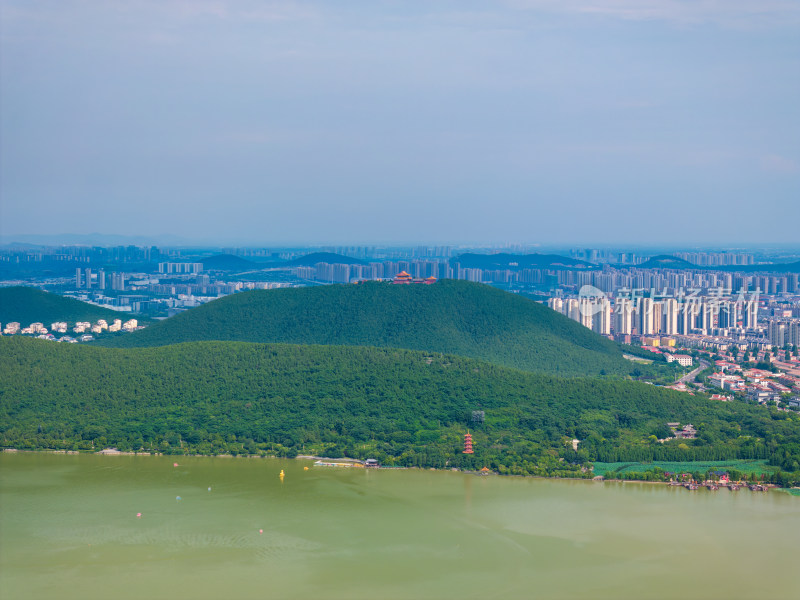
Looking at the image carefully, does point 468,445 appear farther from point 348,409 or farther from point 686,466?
point 686,466

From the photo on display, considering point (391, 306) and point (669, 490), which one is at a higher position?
point (391, 306)

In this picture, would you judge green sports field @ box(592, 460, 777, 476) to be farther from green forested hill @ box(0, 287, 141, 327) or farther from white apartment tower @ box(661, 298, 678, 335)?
green forested hill @ box(0, 287, 141, 327)

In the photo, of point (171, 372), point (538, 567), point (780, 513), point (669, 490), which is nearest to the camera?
point (538, 567)

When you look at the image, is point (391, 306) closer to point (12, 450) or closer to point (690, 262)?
point (12, 450)

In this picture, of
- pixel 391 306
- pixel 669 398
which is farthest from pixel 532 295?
pixel 669 398

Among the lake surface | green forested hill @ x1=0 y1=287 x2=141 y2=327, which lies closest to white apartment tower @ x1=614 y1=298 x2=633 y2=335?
green forested hill @ x1=0 y1=287 x2=141 y2=327

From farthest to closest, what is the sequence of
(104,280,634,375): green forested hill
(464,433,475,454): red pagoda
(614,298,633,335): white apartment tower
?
(614,298,633,335): white apartment tower, (104,280,634,375): green forested hill, (464,433,475,454): red pagoda

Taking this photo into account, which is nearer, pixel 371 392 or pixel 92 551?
pixel 92 551
